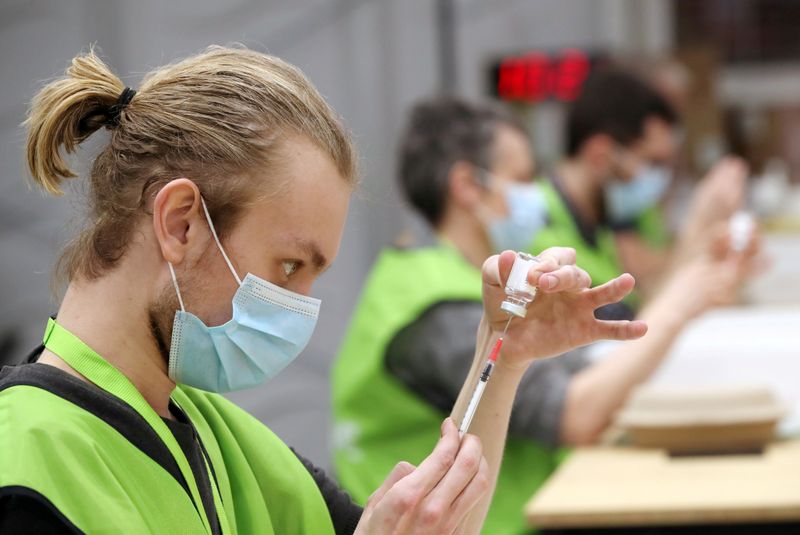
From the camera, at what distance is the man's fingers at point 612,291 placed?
1.14 metres

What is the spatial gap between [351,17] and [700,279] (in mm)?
2221

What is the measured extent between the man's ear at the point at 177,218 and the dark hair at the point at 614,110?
2.37 metres

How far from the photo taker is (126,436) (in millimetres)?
1023

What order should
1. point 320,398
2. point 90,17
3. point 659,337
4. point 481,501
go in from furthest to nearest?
point 320,398 → point 90,17 → point 659,337 → point 481,501

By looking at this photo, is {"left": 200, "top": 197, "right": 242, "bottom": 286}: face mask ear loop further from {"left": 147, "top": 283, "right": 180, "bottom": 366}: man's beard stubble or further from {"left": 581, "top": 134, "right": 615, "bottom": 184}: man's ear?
{"left": 581, "top": 134, "right": 615, "bottom": 184}: man's ear

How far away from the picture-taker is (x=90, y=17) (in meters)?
3.57

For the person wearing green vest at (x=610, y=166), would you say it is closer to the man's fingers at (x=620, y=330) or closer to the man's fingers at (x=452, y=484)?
the man's fingers at (x=620, y=330)

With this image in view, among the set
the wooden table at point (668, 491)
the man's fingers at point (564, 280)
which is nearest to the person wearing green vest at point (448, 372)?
the wooden table at point (668, 491)

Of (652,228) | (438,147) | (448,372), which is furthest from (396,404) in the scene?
(652,228)

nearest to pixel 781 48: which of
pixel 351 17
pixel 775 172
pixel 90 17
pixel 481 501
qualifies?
pixel 775 172

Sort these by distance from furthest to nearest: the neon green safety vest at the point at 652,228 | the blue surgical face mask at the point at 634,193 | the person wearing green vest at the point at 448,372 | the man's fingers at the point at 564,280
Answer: the neon green safety vest at the point at 652,228, the blue surgical face mask at the point at 634,193, the person wearing green vest at the point at 448,372, the man's fingers at the point at 564,280

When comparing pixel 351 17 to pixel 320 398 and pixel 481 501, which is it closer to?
pixel 320 398

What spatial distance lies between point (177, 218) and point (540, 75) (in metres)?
3.80

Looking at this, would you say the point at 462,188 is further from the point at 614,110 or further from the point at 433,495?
the point at 433,495
